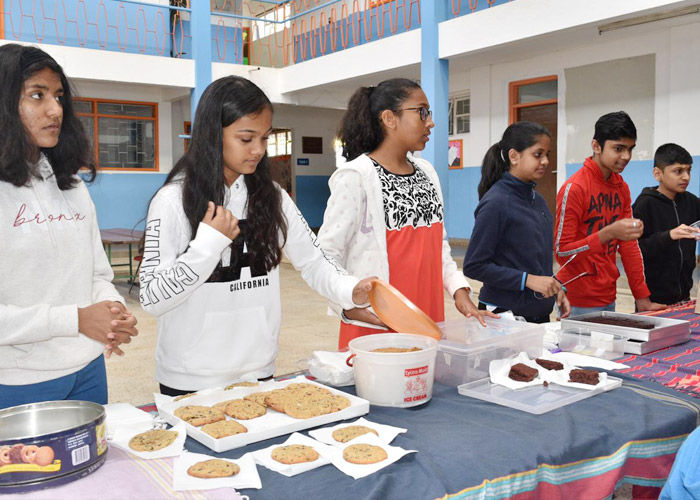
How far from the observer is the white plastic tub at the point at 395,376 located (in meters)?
1.29

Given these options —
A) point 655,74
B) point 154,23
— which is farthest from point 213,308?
point 154,23

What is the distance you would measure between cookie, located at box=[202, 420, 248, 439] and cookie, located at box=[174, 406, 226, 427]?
20 mm

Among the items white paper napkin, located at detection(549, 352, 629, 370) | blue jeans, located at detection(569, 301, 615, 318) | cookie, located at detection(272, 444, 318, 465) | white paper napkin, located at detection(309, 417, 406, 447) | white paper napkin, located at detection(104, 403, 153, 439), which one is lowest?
blue jeans, located at detection(569, 301, 615, 318)

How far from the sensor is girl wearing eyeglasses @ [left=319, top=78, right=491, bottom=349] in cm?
187

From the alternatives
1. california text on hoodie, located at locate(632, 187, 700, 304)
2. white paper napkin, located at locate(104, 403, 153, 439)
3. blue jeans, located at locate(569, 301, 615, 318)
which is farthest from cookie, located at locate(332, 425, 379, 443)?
california text on hoodie, located at locate(632, 187, 700, 304)

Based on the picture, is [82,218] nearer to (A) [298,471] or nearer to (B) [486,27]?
(A) [298,471]

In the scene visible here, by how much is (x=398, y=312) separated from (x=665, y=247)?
1.78 metres

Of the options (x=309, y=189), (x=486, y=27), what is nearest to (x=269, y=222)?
(x=486, y=27)

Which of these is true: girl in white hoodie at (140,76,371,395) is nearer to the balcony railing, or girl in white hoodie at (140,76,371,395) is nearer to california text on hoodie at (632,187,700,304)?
california text on hoodie at (632,187,700,304)

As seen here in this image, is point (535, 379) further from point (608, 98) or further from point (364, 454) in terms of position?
point (608, 98)

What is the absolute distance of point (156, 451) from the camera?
1.06m

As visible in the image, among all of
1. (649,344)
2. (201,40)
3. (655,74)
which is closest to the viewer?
(649,344)

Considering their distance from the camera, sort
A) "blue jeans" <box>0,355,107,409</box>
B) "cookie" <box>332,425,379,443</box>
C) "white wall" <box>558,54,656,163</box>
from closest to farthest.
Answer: "cookie" <box>332,425,379,443</box> < "blue jeans" <box>0,355,107,409</box> < "white wall" <box>558,54,656,163</box>

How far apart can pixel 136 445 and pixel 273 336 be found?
0.53 metres
